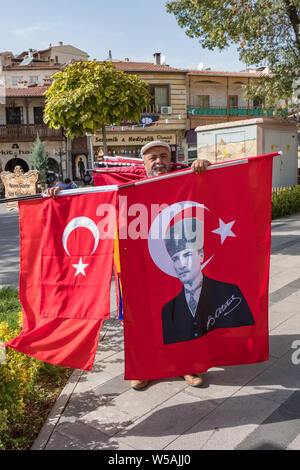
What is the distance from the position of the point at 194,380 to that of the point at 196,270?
38.1 inches

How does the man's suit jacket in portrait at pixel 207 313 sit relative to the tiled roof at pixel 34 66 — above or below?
below

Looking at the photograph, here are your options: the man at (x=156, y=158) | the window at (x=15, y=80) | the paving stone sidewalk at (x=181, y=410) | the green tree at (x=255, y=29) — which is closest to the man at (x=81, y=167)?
the window at (x=15, y=80)

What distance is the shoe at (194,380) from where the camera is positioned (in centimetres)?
356

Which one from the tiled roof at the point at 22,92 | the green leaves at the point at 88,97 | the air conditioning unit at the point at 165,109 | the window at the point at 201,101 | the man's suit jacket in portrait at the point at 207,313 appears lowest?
the man's suit jacket in portrait at the point at 207,313

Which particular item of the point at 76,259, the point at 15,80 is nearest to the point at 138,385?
the point at 76,259

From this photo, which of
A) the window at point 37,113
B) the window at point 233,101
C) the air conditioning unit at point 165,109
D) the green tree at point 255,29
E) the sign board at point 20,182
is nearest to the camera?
the green tree at point 255,29

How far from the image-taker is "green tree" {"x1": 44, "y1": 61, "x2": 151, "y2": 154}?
710 cm

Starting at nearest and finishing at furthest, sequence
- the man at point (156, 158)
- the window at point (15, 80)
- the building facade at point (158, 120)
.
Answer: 1. the man at point (156, 158)
2. the building facade at point (158, 120)
3. the window at point (15, 80)

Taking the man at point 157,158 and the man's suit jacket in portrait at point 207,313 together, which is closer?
the man's suit jacket in portrait at point 207,313

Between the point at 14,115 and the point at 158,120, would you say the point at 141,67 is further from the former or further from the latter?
the point at 14,115

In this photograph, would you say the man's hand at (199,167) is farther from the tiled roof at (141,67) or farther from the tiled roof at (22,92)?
the tiled roof at (22,92)

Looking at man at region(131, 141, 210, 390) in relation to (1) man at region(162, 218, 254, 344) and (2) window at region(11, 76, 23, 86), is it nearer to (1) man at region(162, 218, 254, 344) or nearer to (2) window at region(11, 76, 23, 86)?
(1) man at region(162, 218, 254, 344)

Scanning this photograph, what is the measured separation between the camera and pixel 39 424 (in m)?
3.14
